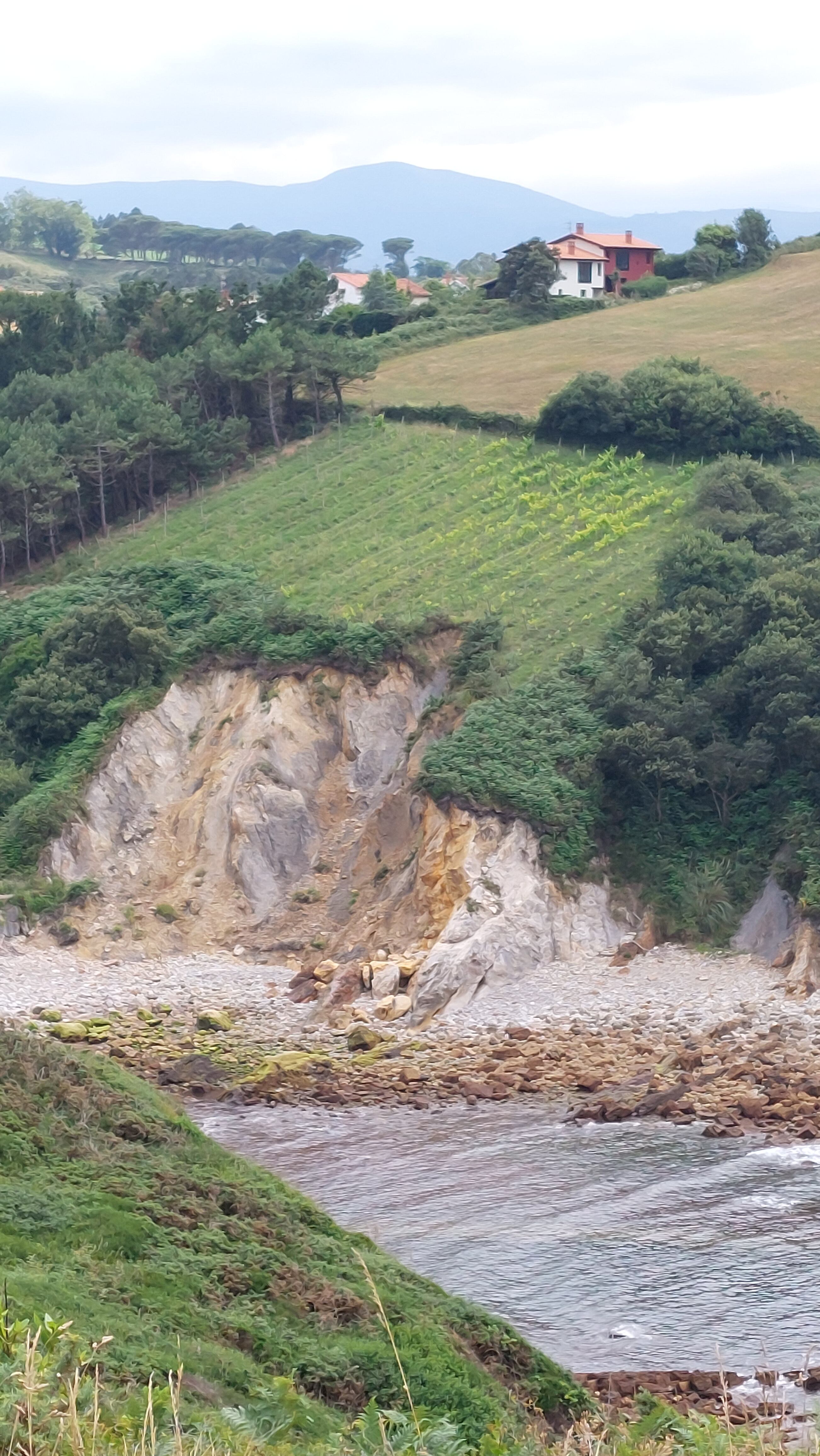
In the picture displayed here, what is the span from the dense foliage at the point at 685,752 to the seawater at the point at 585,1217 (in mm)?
9229

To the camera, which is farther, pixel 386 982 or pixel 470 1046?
pixel 386 982

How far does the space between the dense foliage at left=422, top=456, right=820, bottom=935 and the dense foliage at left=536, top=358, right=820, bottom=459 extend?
11.5m

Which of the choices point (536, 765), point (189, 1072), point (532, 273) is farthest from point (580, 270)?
point (189, 1072)

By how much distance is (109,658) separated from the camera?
43.3 m

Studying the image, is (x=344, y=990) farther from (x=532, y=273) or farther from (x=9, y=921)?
(x=532, y=273)

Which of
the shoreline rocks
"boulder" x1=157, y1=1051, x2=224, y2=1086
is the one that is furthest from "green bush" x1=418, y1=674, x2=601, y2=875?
"boulder" x1=157, y1=1051, x2=224, y2=1086

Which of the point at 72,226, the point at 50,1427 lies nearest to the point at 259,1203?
the point at 50,1427

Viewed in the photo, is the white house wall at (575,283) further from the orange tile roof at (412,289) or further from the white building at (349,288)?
the white building at (349,288)

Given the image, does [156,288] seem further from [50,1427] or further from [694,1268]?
[50,1427]

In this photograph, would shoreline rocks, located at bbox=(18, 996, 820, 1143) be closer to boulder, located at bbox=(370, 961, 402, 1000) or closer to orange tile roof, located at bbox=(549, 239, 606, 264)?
boulder, located at bbox=(370, 961, 402, 1000)

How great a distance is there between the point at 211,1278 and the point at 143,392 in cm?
4277

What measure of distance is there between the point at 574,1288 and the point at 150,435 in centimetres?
3905

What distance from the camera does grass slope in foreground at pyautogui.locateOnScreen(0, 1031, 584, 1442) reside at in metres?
15.6

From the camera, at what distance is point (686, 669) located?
38.1 m
